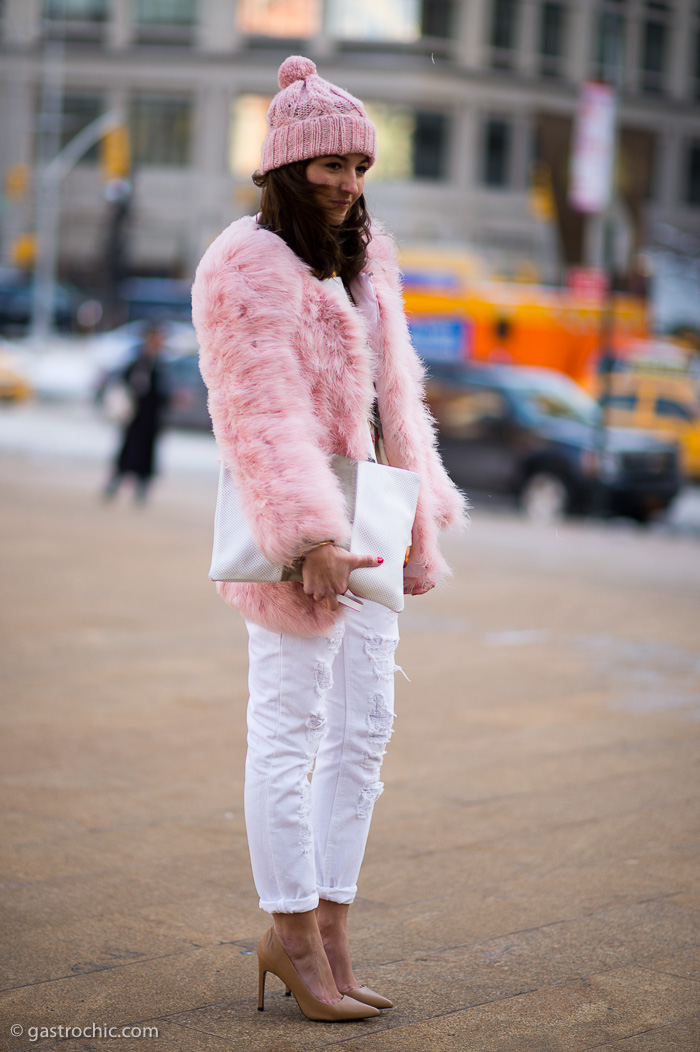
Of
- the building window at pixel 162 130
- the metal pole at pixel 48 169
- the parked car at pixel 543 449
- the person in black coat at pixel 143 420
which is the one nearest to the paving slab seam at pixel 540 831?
the person in black coat at pixel 143 420

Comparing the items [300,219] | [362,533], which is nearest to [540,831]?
[362,533]

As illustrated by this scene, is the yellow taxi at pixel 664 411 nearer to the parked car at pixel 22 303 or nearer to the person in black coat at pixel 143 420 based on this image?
the person in black coat at pixel 143 420

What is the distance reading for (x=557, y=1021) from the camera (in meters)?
2.92

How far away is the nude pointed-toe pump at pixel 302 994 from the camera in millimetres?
2865

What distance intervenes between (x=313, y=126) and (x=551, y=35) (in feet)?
169

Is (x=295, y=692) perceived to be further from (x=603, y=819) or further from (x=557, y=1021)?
(x=603, y=819)

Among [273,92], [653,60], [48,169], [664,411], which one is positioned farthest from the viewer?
[48,169]

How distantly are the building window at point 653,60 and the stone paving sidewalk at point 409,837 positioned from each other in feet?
117

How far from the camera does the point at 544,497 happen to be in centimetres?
1650

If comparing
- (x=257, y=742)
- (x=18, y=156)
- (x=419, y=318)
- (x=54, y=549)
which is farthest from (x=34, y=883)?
(x=18, y=156)

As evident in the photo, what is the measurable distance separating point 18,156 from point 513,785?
55129mm

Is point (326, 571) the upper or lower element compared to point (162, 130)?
lower

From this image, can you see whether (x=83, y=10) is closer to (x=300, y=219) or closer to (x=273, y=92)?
(x=273, y=92)

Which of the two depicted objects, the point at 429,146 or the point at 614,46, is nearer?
the point at 614,46
